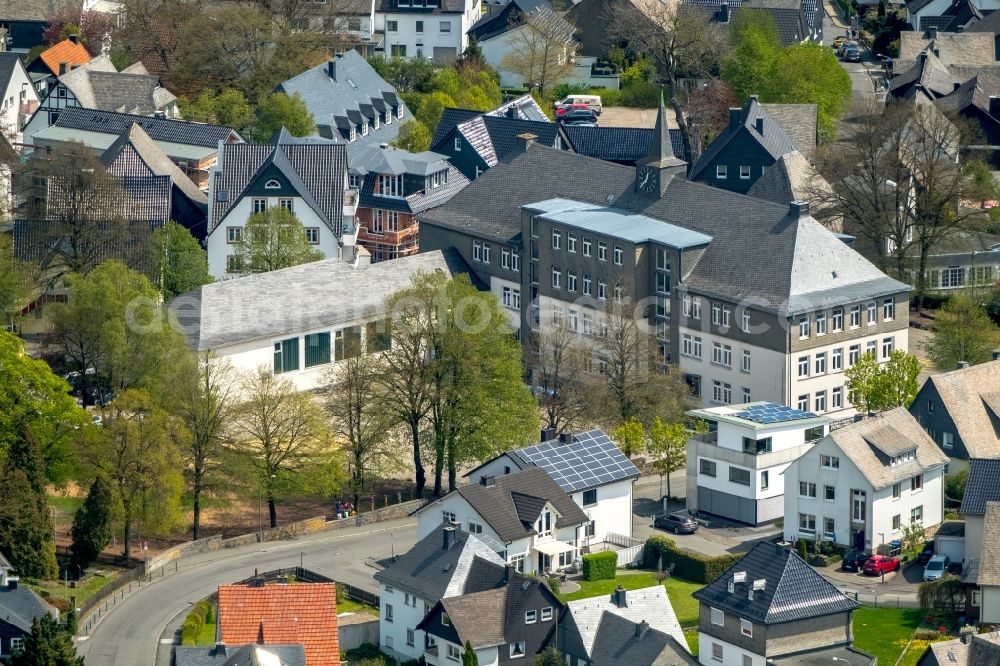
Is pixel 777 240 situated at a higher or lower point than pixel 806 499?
higher

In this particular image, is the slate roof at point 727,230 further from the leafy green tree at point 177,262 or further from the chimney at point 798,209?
the leafy green tree at point 177,262

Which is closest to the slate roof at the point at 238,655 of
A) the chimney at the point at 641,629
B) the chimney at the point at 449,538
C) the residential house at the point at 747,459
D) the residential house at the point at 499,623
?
the residential house at the point at 499,623

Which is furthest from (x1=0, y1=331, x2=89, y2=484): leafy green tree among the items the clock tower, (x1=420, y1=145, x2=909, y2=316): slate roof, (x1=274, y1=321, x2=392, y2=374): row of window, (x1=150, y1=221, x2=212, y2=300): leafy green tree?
the clock tower

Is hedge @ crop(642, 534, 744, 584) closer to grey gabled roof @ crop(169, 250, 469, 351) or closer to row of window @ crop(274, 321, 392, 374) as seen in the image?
row of window @ crop(274, 321, 392, 374)

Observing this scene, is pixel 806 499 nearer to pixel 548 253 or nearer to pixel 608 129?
pixel 548 253

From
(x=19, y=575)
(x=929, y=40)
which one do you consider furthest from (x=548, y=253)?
(x=929, y=40)
